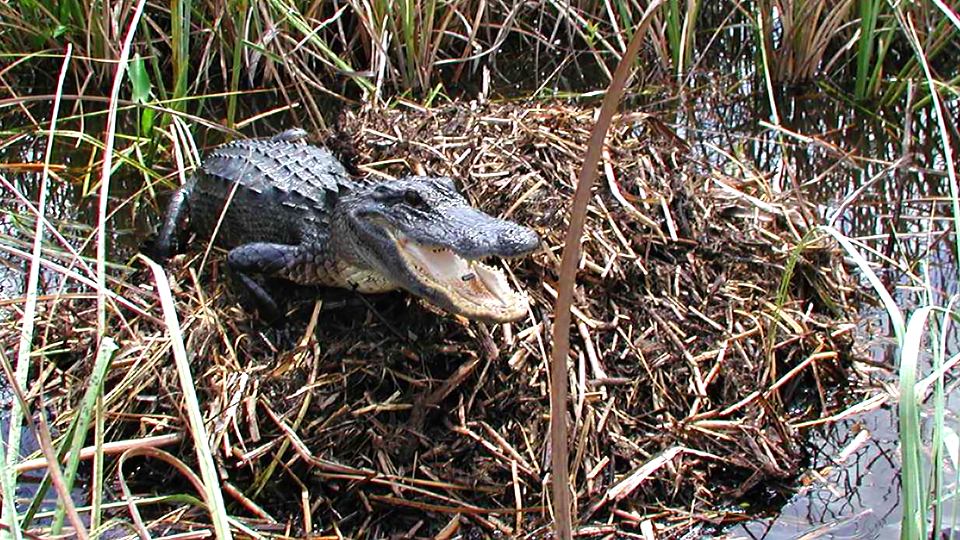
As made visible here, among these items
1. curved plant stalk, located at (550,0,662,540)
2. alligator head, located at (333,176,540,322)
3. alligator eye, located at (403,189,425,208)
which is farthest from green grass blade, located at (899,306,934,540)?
alligator eye, located at (403,189,425,208)

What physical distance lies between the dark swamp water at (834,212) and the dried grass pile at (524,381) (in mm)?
137

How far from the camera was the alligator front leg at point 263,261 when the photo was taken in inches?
142

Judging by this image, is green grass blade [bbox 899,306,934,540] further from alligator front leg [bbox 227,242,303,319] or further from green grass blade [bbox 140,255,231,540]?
alligator front leg [bbox 227,242,303,319]

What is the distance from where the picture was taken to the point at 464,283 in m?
3.24

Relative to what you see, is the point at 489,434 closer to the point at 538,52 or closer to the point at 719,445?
the point at 719,445

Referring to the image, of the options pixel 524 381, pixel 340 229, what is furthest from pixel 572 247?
pixel 340 229

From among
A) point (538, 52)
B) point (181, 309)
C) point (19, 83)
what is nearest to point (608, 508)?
point (181, 309)

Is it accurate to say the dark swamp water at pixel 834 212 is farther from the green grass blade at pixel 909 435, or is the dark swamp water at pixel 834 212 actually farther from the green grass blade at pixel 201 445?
the green grass blade at pixel 201 445

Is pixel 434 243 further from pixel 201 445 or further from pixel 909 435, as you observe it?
pixel 909 435

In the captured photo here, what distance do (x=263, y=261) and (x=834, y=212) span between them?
2505 millimetres

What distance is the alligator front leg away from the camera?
360 cm

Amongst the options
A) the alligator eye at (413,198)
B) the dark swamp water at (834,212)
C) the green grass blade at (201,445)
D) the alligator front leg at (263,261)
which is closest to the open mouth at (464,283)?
the alligator eye at (413,198)

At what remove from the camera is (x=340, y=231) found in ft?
11.9

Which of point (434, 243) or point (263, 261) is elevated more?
point (434, 243)
